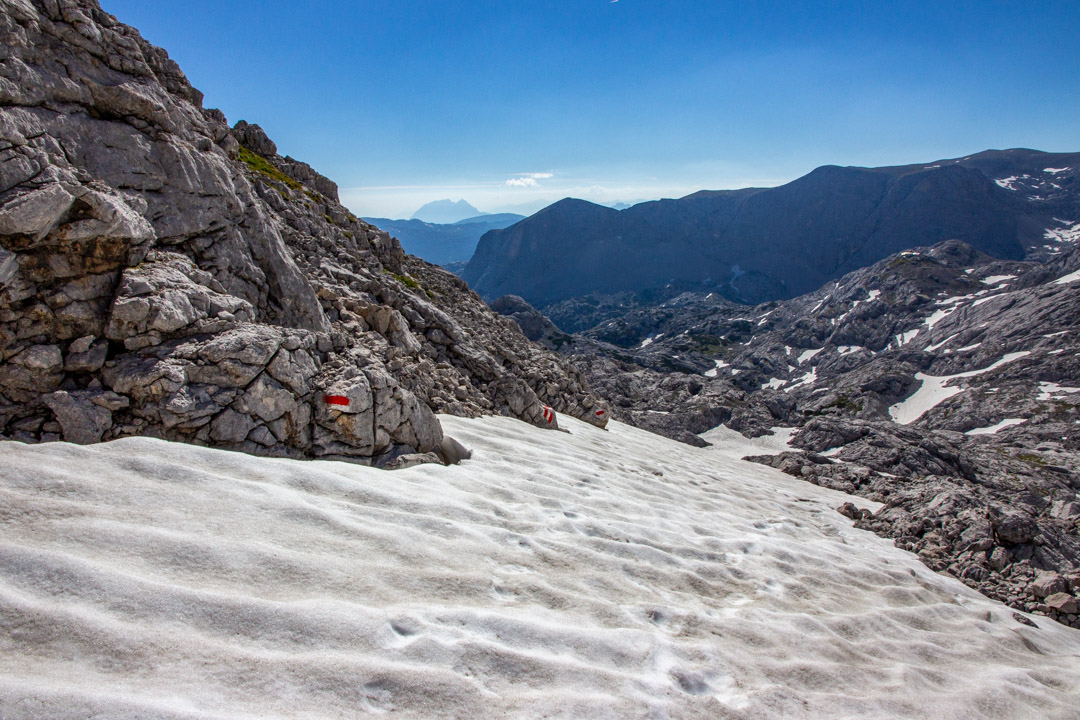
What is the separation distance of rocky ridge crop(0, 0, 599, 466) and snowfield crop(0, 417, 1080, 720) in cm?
103

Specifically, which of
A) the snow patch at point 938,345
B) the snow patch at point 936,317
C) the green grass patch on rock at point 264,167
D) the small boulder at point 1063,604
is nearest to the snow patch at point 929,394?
the snow patch at point 938,345

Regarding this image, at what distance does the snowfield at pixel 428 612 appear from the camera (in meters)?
4.51

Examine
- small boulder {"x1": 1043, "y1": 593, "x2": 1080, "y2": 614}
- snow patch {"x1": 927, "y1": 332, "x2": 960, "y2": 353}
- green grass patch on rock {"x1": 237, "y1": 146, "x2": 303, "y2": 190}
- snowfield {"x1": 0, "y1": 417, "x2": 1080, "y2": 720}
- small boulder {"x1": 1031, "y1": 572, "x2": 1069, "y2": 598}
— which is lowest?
small boulder {"x1": 1043, "y1": 593, "x2": 1080, "y2": 614}

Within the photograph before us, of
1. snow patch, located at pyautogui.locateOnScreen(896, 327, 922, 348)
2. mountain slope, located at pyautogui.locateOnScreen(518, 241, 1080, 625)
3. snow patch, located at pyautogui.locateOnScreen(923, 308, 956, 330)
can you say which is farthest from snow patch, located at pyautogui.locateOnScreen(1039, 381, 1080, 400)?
snow patch, located at pyautogui.locateOnScreen(923, 308, 956, 330)

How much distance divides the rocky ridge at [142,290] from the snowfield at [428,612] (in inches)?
40.4

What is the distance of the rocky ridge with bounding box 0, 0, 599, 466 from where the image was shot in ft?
26.2

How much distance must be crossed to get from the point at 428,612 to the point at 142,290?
767 centimetres

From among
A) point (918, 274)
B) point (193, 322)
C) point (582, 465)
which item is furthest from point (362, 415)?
point (918, 274)

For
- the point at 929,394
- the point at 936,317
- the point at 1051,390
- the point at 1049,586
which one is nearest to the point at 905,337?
the point at 936,317

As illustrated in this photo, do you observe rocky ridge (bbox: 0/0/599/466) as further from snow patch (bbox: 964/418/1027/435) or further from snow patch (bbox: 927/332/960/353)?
snow patch (bbox: 927/332/960/353)

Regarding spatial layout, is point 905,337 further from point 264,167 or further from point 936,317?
point 264,167

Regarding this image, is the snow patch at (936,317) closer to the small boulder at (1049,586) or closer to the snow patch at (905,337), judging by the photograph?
the snow patch at (905,337)

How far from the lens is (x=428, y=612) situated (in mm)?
5965

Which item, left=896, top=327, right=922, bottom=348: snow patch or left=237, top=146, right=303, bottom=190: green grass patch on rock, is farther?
left=896, top=327, right=922, bottom=348: snow patch
